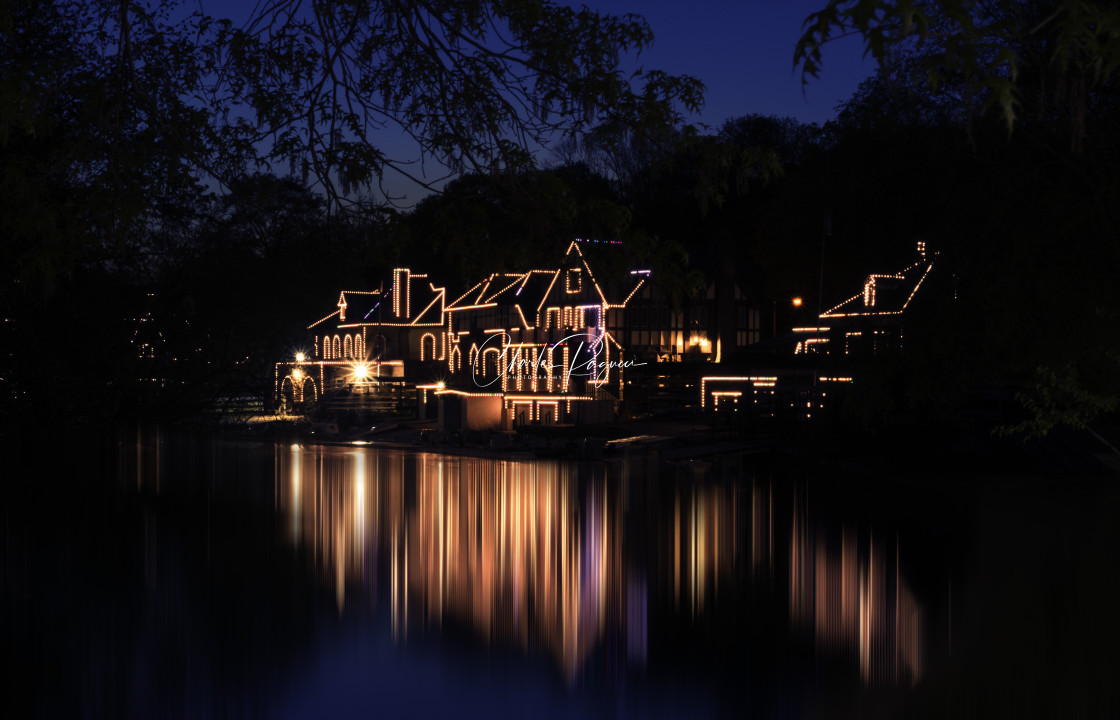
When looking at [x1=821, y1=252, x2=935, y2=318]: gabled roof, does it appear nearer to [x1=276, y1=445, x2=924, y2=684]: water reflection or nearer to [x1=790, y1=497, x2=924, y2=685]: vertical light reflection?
[x1=276, y1=445, x2=924, y2=684]: water reflection

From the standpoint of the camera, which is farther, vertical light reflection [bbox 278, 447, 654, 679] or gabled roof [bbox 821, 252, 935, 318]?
gabled roof [bbox 821, 252, 935, 318]

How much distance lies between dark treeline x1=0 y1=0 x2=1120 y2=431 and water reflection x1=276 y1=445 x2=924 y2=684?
153 inches

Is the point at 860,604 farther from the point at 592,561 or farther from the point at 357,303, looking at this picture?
the point at 357,303

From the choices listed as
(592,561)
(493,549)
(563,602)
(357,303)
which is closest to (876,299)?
(493,549)

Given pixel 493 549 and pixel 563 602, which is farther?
pixel 493 549

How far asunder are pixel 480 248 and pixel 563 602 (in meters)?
4.89

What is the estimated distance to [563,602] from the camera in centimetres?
1492

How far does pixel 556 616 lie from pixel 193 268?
401 inches

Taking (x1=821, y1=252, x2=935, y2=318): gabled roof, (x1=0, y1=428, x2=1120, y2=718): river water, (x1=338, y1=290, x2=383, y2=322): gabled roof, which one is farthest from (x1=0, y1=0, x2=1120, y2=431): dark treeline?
(x1=338, y1=290, x2=383, y2=322): gabled roof

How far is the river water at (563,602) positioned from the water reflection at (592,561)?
0.07m

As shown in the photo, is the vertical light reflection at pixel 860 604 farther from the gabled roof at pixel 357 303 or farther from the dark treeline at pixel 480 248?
the gabled roof at pixel 357 303

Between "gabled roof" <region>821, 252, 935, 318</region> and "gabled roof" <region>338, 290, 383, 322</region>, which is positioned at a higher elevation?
"gabled roof" <region>338, 290, 383, 322</region>

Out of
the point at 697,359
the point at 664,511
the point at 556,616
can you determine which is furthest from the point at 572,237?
the point at 697,359

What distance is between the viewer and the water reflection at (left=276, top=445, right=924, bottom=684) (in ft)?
43.4
